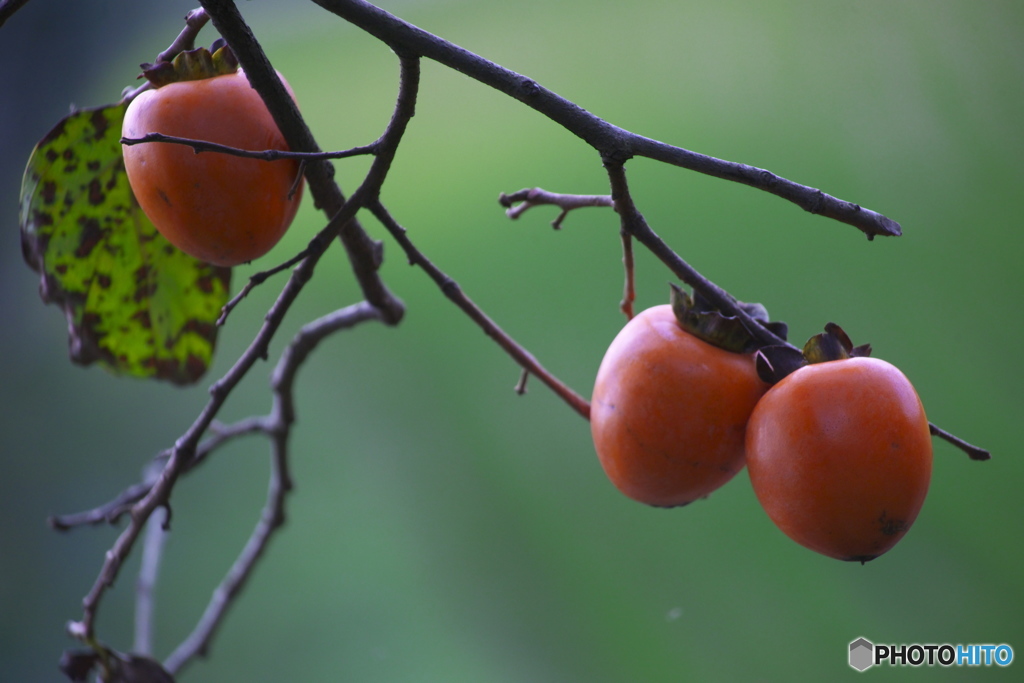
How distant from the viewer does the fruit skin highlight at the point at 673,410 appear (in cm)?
44

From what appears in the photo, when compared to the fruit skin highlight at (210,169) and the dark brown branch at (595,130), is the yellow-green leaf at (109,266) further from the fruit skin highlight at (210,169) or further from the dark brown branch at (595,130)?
the dark brown branch at (595,130)

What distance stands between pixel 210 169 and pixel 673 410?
0.28 metres

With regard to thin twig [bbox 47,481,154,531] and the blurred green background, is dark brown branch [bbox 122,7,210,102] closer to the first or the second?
thin twig [bbox 47,481,154,531]

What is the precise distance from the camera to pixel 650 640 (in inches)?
35.5

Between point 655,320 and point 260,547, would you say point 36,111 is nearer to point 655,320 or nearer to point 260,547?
point 260,547

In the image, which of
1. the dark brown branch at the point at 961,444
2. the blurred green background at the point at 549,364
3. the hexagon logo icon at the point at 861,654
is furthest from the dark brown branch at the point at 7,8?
the hexagon logo icon at the point at 861,654

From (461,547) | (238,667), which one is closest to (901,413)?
(461,547)

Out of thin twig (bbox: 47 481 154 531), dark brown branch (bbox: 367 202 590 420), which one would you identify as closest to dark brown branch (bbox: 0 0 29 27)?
dark brown branch (bbox: 367 202 590 420)

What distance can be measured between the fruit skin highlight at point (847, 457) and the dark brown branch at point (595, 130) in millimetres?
85

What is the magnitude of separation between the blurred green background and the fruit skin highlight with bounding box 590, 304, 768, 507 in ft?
1.70

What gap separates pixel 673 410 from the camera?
437 millimetres
